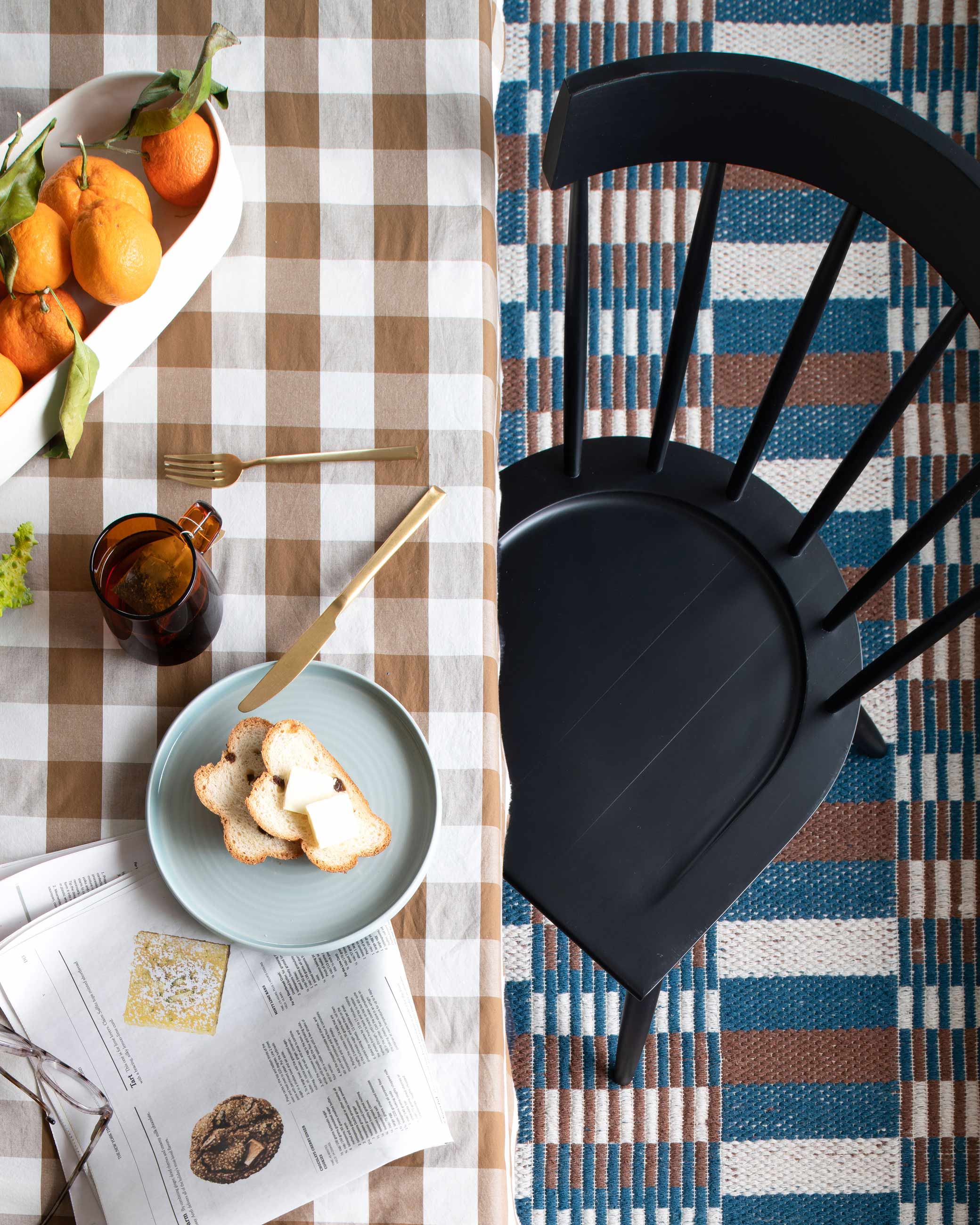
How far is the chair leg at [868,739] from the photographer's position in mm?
1301

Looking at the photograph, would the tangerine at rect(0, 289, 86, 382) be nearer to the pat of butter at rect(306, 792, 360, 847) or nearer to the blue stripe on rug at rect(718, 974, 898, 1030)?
the pat of butter at rect(306, 792, 360, 847)

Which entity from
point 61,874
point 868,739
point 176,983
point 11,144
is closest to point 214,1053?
point 176,983

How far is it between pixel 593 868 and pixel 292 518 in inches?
17.4

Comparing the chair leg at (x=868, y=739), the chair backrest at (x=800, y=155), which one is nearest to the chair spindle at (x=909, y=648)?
the chair backrest at (x=800, y=155)

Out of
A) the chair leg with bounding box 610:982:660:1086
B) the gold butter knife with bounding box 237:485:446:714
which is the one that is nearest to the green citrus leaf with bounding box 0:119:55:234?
the gold butter knife with bounding box 237:485:446:714

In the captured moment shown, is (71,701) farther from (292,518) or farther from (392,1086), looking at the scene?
(392,1086)

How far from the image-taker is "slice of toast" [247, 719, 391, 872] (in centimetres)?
64

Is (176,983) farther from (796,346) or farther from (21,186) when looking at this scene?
(796,346)

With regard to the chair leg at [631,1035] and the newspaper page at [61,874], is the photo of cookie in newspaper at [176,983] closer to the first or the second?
the newspaper page at [61,874]

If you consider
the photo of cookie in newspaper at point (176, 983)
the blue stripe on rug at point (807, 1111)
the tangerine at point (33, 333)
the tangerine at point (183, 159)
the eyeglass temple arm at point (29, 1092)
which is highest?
the tangerine at point (183, 159)

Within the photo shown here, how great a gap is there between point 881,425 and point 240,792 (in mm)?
590

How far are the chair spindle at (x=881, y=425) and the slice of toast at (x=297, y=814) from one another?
0.50 m

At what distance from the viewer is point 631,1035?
3.84ft

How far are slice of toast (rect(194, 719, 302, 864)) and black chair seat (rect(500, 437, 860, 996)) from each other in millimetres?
300
